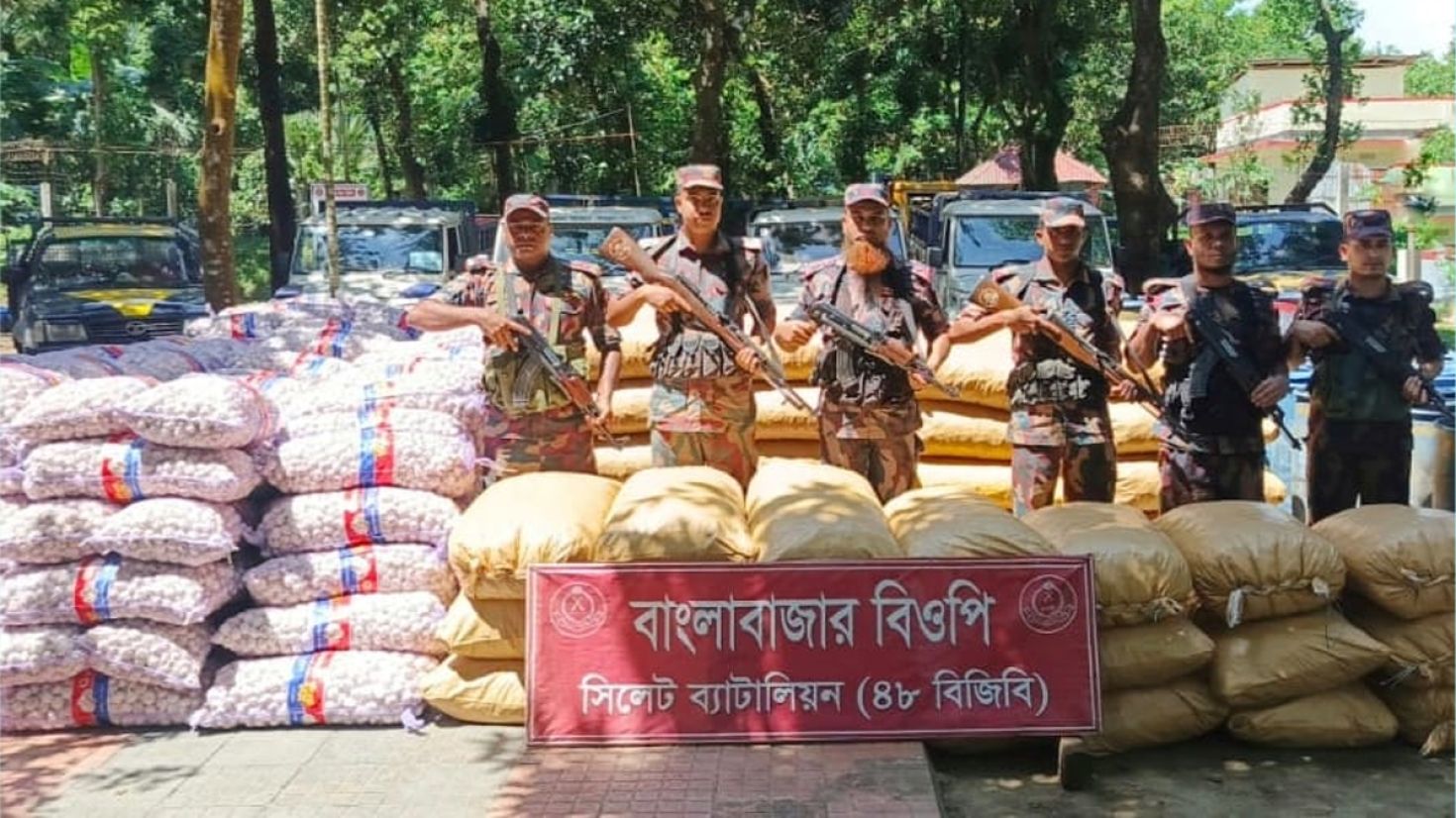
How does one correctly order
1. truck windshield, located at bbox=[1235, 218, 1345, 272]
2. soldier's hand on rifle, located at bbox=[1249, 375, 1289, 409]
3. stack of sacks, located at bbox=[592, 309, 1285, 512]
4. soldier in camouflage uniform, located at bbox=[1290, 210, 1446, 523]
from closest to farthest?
soldier's hand on rifle, located at bbox=[1249, 375, 1289, 409] → soldier in camouflage uniform, located at bbox=[1290, 210, 1446, 523] → stack of sacks, located at bbox=[592, 309, 1285, 512] → truck windshield, located at bbox=[1235, 218, 1345, 272]

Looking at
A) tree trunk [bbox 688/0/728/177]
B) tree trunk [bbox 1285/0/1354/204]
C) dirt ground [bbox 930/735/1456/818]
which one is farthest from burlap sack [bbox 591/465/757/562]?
tree trunk [bbox 1285/0/1354/204]

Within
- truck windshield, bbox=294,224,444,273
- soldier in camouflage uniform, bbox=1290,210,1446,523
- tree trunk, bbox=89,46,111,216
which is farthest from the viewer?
tree trunk, bbox=89,46,111,216

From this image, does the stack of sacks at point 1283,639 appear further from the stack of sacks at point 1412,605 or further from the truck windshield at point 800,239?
the truck windshield at point 800,239

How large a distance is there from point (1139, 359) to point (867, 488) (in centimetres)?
119

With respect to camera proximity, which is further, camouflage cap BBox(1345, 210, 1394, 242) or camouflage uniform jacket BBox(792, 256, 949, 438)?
camouflage uniform jacket BBox(792, 256, 949, 438)

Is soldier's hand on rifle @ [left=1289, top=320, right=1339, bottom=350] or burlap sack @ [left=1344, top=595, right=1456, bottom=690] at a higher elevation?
soldier's hand on rifle @ [left=1289, top=320, right=1339, bottom=350]

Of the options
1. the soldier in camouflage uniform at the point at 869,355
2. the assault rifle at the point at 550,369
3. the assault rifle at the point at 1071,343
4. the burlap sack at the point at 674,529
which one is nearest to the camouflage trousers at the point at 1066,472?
the assault rifle at the point at 1071,343

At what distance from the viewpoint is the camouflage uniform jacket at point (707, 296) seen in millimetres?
→ 5008

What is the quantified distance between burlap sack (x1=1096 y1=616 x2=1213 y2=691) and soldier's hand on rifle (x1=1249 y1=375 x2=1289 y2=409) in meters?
1.01

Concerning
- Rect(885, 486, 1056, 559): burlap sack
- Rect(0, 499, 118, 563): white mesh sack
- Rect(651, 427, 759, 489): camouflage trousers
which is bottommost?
Rect(885, 486, 1056, 559): burlap sack

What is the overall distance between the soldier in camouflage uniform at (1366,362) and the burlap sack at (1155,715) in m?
1.25

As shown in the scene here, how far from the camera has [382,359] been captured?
559cm

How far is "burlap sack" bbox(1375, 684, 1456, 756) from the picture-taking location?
4.21 metres

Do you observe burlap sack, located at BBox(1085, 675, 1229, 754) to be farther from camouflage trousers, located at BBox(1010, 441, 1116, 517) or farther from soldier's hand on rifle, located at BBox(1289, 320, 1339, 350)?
soldier's hand on rifle, located at BBox(1289, 320, 1339, 350)
